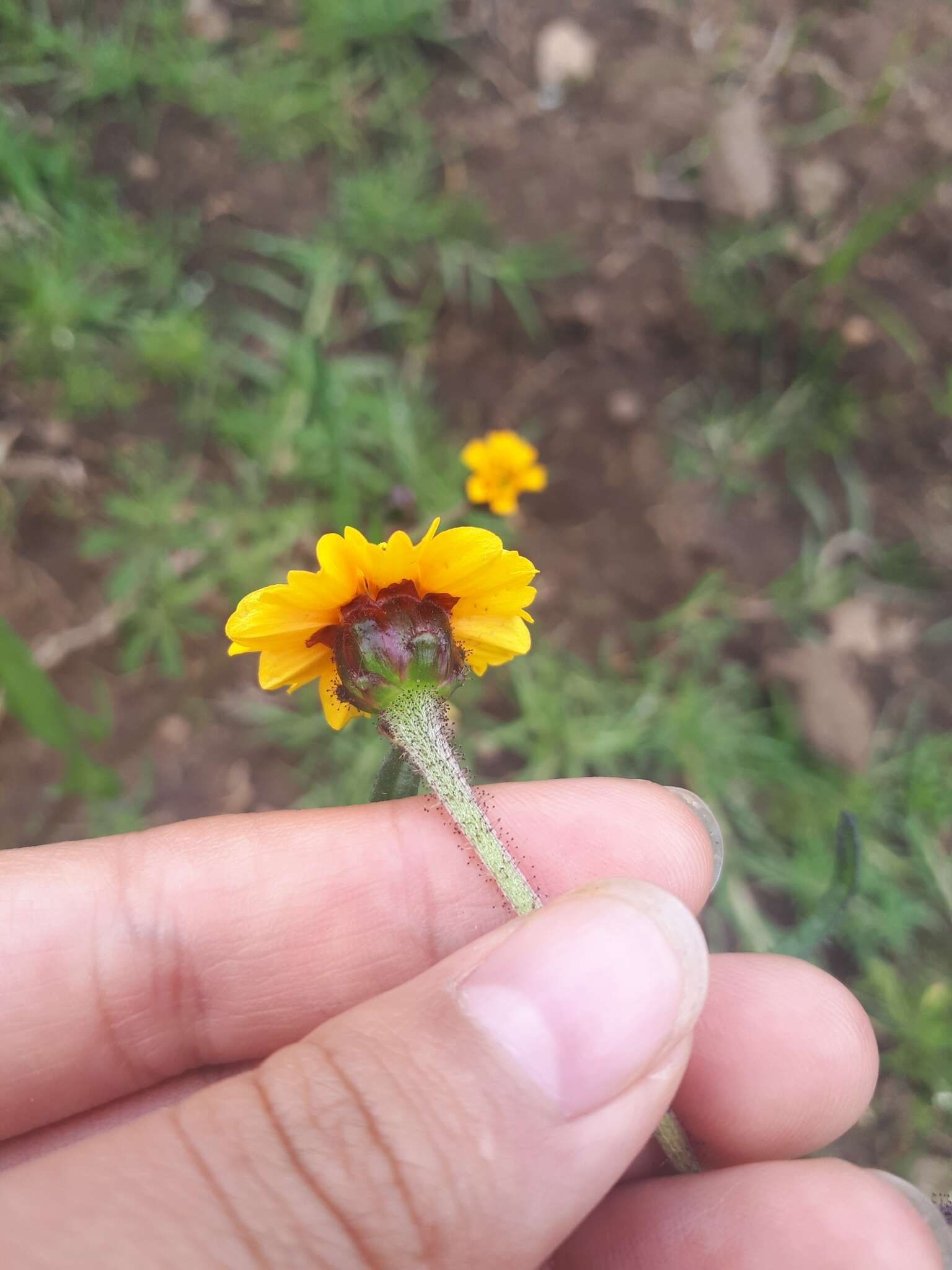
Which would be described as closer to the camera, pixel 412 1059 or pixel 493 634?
pixel 412 1059

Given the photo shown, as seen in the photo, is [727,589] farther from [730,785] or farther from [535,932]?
[535,932]

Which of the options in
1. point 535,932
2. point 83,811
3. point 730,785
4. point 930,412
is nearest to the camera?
point 535,932

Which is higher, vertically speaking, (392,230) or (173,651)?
(392,230)

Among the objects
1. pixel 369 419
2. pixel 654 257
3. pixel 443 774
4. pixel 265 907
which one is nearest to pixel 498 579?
pixel 443 774

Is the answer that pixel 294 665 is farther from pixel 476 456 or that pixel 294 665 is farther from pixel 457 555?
pixel 476 456

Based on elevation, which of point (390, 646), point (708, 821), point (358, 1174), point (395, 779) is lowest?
point (708, 821)

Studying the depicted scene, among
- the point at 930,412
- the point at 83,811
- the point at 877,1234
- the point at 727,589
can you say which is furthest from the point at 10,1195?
the point at 930,412

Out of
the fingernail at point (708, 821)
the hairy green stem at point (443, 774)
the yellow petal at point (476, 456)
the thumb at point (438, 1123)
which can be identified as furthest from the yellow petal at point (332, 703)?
the yellow petal at point (476, 456)
